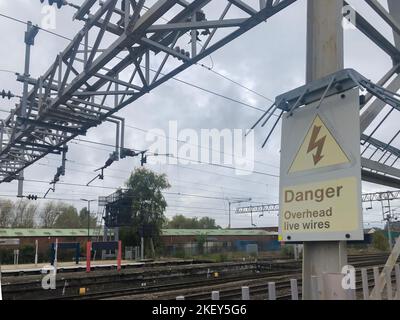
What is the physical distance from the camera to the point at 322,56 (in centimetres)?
313

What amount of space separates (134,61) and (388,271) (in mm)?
6005

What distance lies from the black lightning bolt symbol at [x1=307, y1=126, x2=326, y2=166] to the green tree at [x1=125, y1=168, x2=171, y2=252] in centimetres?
4228

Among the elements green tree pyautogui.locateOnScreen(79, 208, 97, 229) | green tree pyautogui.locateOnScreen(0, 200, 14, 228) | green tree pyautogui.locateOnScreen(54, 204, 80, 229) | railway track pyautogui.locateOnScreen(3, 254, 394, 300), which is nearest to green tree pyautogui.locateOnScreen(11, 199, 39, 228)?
green tree pyautogui.locateOnScreen(0, 200, 14, 228)

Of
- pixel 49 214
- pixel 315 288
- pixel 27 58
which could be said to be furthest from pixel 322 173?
pixel 49 214

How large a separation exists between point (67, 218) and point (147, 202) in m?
36.1

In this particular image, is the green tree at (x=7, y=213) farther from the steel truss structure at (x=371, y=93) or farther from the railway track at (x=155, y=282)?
the steel truss structure at (x=371, y=93)

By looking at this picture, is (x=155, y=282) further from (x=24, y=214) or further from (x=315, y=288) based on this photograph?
(x=24, y=214)

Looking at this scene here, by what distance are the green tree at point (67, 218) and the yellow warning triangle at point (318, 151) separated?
254 feet

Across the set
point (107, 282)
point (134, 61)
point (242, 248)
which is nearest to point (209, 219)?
point (242, 248)

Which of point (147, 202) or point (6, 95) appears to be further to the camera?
point (147, 202)

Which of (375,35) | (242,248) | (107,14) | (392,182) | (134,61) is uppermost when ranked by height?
(107,14)

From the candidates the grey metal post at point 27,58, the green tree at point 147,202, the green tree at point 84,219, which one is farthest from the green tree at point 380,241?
the grey metal post at point 27,58

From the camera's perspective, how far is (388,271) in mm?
3980
